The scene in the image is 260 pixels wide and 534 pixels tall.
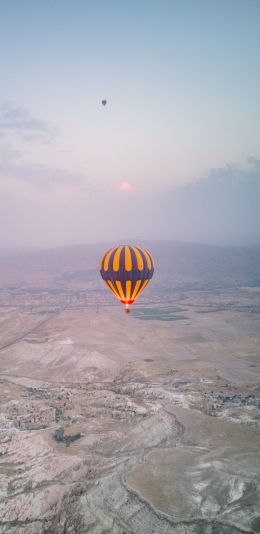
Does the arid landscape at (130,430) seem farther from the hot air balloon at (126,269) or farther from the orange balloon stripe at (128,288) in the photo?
the orange balloon stripe at (128,288)

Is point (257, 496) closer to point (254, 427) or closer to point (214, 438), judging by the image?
point (214, 438)

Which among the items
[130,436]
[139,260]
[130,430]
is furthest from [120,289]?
[130,430]

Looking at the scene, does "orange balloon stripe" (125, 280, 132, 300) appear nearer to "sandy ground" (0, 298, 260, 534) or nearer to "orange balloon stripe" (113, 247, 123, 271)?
"orange balloon stripe" (113, 247, 123, 271)

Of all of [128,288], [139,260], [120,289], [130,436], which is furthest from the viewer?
[130,436]

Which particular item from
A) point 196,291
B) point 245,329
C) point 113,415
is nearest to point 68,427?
point 113,415

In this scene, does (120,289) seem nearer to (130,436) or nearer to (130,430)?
(130,436)

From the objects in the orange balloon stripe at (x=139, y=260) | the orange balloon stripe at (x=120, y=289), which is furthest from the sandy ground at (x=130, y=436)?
the orange balloon stripe at (x=139, y=260)
